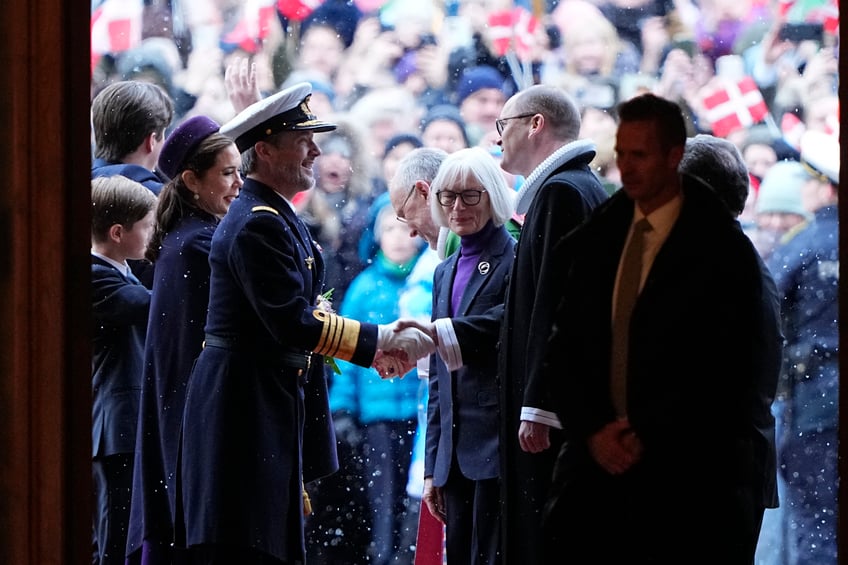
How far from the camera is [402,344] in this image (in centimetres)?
381

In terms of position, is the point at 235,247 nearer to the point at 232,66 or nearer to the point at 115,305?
the point at 115,305

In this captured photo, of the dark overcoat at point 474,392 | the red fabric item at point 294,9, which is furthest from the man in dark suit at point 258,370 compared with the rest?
the red fabric item at point 294,9

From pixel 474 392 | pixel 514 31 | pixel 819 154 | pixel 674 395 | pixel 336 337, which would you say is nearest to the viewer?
pixel 674 395

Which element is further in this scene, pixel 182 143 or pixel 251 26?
pixel 251 26

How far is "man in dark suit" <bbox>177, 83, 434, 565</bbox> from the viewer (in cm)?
377

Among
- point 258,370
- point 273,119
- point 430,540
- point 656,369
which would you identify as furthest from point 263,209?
point 656,369

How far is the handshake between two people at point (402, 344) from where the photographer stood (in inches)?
150

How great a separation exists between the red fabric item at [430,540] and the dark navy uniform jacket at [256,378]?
0.77m

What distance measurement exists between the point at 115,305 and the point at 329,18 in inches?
47.4

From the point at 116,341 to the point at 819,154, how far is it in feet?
7.01

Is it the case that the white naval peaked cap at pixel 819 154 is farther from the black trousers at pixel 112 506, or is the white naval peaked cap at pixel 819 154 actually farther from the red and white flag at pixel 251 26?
the black trousers at pixel 112 506

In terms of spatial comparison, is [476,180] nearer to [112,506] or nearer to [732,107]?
[732,107]

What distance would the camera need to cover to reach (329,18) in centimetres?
482

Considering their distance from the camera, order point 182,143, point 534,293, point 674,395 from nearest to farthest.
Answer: point 674,395
point 534,293
point 182,143
